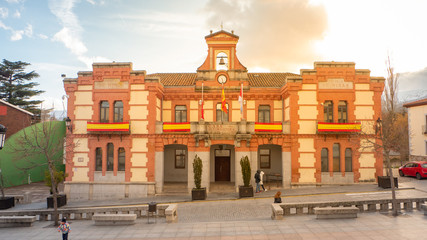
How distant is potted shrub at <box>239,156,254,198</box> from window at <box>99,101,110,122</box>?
45.3 feet

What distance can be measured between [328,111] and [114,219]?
70.1 feet

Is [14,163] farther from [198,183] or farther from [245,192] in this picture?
[245,192]

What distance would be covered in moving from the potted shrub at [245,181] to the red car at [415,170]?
1761 cm

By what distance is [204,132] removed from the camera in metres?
25.2

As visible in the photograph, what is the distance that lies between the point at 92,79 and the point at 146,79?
5401 mm

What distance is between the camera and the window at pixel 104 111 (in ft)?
87.6

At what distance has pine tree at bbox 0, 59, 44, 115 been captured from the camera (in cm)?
4620

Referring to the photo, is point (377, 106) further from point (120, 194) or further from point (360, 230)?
point (120, 194)

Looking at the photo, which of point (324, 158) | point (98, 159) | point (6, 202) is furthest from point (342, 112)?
point (6, 202)

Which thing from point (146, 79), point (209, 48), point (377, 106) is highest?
point (209, 48)

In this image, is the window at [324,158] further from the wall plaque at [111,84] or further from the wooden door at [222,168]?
the wall plaque at [111,84]

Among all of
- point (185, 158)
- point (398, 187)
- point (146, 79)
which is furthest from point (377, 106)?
point (146, 79)

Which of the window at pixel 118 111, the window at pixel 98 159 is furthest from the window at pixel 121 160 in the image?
the window at pixel 118 111

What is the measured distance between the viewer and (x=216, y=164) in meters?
29.6
